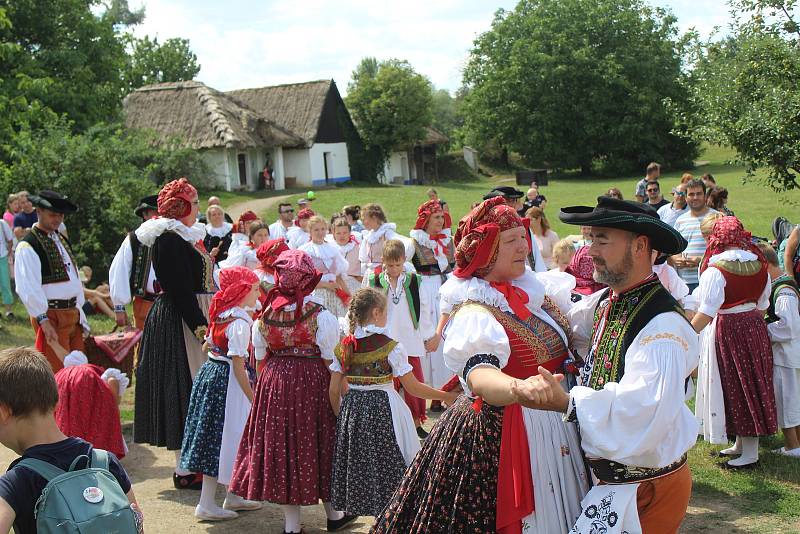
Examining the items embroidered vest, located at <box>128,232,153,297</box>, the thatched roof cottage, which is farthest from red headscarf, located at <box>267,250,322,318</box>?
the thatched roof cottage

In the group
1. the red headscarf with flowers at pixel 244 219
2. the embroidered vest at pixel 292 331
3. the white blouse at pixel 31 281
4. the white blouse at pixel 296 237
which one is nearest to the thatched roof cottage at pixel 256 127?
the red headscarf with flowers at pixel 244 219

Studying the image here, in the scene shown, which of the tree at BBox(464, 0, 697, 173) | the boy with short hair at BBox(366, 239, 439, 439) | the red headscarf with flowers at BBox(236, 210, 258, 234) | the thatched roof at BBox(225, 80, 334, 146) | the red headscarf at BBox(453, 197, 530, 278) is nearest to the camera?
the red headscarf at BBox(453, 197, 530, 278)

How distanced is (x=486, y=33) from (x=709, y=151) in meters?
15.5

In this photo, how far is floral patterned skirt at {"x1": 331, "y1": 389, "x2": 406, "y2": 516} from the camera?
4.77 m

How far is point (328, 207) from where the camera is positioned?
89.0ft

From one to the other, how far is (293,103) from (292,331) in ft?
120

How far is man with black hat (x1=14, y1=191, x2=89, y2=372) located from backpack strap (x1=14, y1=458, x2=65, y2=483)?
4.51m

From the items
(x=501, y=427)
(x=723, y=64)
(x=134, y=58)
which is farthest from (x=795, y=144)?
(x=134, y=58)

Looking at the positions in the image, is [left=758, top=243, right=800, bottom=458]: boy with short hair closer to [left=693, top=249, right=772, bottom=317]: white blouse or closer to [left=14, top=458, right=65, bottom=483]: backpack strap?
[left=693, top=249, right=772, bottom=317]: white blouse

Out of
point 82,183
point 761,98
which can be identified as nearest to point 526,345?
point 761,98

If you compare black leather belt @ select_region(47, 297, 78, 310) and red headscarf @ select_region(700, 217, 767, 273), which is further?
black leather belt @ select_region(47, 297, 78, 310)

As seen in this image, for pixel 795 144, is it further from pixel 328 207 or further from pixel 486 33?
pixel 486 33

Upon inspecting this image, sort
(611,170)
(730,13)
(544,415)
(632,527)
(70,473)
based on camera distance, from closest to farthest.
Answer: (70,473) < (632,527) < (544,415) < (730,13) < (611,170)

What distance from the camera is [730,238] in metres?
5.85
